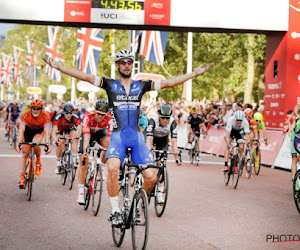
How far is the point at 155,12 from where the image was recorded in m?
21.4

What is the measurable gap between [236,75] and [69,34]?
1771 centimetres

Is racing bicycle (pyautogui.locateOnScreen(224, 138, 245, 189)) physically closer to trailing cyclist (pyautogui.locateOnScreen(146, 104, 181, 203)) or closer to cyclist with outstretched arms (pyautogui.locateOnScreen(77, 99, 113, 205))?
trailing cyclist (pyautogui.locateOnScreen(146, 104, 181, 203))

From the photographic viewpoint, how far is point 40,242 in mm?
8211

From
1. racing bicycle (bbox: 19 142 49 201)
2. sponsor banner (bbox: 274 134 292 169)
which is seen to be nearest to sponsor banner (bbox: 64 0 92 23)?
sponsor banner (bbox: 274 134 292 169)

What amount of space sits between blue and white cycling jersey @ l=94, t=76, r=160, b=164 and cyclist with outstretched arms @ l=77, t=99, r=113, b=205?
2785 mm

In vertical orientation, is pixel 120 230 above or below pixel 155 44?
below

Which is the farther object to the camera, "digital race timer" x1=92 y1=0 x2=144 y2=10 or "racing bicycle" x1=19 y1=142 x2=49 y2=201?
"digital race timer" x1=92 y1=0 x2=144 y2=10

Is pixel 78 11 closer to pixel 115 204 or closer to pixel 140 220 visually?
pixel 115 204

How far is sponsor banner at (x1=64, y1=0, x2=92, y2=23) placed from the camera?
21016mm

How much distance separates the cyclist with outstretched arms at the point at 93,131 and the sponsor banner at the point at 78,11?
976 centimetres

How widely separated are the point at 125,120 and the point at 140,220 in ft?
4.33

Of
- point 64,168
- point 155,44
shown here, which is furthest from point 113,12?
point 155,44

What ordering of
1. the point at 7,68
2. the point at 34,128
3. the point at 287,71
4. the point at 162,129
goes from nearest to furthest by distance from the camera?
the point at 162,129 → the point at 34,128 → the point at 287,71 → the point at 7,68

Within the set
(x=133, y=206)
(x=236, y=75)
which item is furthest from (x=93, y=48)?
(x=133, y=206)
